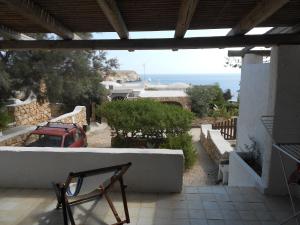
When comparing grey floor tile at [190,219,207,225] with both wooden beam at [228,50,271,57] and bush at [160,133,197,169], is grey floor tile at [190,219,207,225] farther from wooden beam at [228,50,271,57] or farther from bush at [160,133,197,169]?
bush at [160,133,197,169]

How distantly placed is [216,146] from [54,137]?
218 inches

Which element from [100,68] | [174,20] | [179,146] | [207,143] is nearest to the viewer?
[174,20]

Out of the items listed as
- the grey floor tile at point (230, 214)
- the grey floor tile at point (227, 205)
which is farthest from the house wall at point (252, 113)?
the grey floor tile at point (230, 214)

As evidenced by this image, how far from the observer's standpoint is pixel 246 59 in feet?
25.1

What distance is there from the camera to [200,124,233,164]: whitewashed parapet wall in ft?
32.3

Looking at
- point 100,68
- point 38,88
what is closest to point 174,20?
point 38,88

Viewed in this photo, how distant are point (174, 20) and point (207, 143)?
10.0 meters

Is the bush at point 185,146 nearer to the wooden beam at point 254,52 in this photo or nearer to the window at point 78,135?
the window at point 78,135

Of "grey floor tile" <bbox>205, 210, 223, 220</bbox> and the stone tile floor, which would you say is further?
"grey floor tile" <bbox>205, 210, 223, 220</bbox>

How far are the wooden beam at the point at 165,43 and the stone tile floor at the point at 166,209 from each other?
7.26 ft

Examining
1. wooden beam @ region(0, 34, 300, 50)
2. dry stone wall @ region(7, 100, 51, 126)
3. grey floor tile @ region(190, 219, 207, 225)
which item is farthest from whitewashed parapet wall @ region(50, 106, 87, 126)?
grey floor tile @ region(190, 219, 207, 225)

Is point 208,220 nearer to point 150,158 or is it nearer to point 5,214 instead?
point 150,158

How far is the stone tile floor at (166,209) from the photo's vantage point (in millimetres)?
3838

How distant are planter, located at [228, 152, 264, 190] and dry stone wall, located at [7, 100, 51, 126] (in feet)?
31.9
